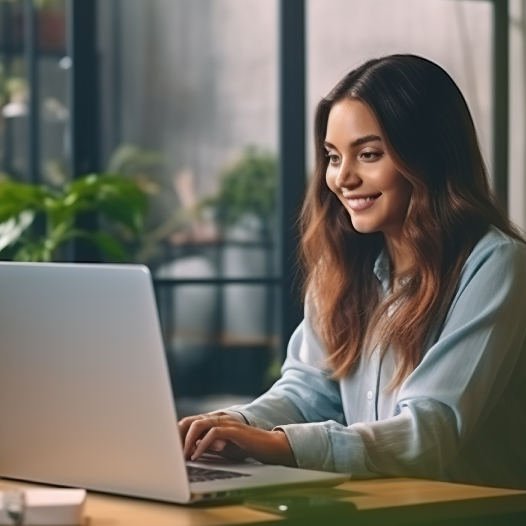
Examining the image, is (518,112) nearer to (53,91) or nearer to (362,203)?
(53,91)

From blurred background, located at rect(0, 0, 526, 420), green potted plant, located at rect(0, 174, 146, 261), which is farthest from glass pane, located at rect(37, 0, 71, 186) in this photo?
green potted plant, located at rect(0, 174, 146, 261)

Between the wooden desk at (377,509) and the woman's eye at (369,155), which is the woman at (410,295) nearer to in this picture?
the woman's eye at (369,155)

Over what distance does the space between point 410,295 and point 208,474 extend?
24.9 inches

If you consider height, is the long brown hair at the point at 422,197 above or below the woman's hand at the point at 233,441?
above

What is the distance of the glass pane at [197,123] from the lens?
3748 millimetres

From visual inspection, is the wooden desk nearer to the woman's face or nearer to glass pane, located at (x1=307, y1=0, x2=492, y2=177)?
the woman's face

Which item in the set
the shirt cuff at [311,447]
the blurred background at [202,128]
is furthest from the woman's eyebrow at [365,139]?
the blurred background at [202,128]

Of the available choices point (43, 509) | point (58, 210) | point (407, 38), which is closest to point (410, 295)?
point (43, 509)

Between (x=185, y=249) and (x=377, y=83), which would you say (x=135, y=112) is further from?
(x=377, y=83)

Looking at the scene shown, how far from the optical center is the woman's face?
165 centimetres

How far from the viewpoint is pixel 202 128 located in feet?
12.7

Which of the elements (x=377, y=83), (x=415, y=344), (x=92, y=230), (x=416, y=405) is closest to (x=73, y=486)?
(x=416, y=405)

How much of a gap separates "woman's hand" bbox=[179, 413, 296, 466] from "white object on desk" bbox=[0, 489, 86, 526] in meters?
0.31

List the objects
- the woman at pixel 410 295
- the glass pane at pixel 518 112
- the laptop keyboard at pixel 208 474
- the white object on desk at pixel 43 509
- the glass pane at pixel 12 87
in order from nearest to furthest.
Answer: the white object on desk at pixel 43 509
the laptop keyboard at pixel 208 474
the woman at pixel 410 295
the glass pane at pixel 12 87
the glass pane at pixel 518 112
